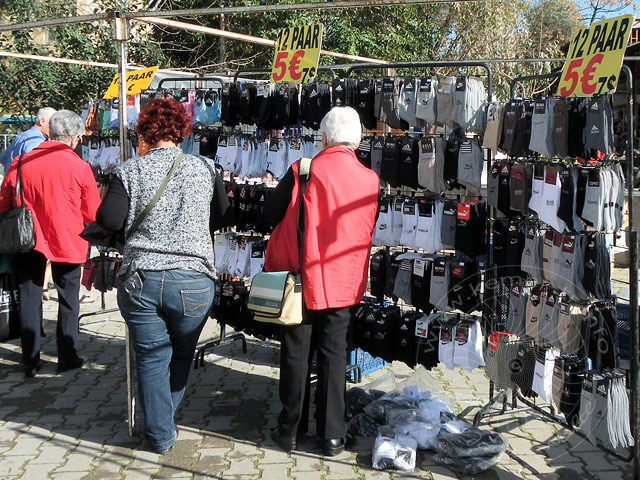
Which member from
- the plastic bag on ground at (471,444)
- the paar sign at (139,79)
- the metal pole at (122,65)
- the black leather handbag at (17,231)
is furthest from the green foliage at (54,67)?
the plastic bag on ground at (471,444)

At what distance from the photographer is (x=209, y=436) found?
4.17m

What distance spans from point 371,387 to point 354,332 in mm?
554

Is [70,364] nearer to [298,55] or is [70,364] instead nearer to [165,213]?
[165,213]

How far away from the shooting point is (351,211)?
3.75 metres

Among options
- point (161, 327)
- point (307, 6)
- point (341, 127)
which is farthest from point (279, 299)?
point (307, 6)

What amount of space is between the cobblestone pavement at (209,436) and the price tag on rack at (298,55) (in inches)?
90.7

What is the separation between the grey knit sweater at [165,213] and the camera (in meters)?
3.60

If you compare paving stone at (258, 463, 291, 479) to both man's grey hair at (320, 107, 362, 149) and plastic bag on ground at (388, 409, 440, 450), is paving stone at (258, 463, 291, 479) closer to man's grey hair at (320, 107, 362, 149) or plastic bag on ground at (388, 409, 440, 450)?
plastic bag on ground at (388, 409, 440, 450)

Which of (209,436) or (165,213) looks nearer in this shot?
(165,213)

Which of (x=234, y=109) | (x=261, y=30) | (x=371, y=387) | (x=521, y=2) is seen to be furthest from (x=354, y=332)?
(x=521, y=2)

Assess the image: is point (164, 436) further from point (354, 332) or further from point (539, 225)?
point (539, 225)

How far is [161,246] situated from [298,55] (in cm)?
223

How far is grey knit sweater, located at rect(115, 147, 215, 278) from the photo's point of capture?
3.60 m

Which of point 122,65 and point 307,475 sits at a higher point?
point 122,65
